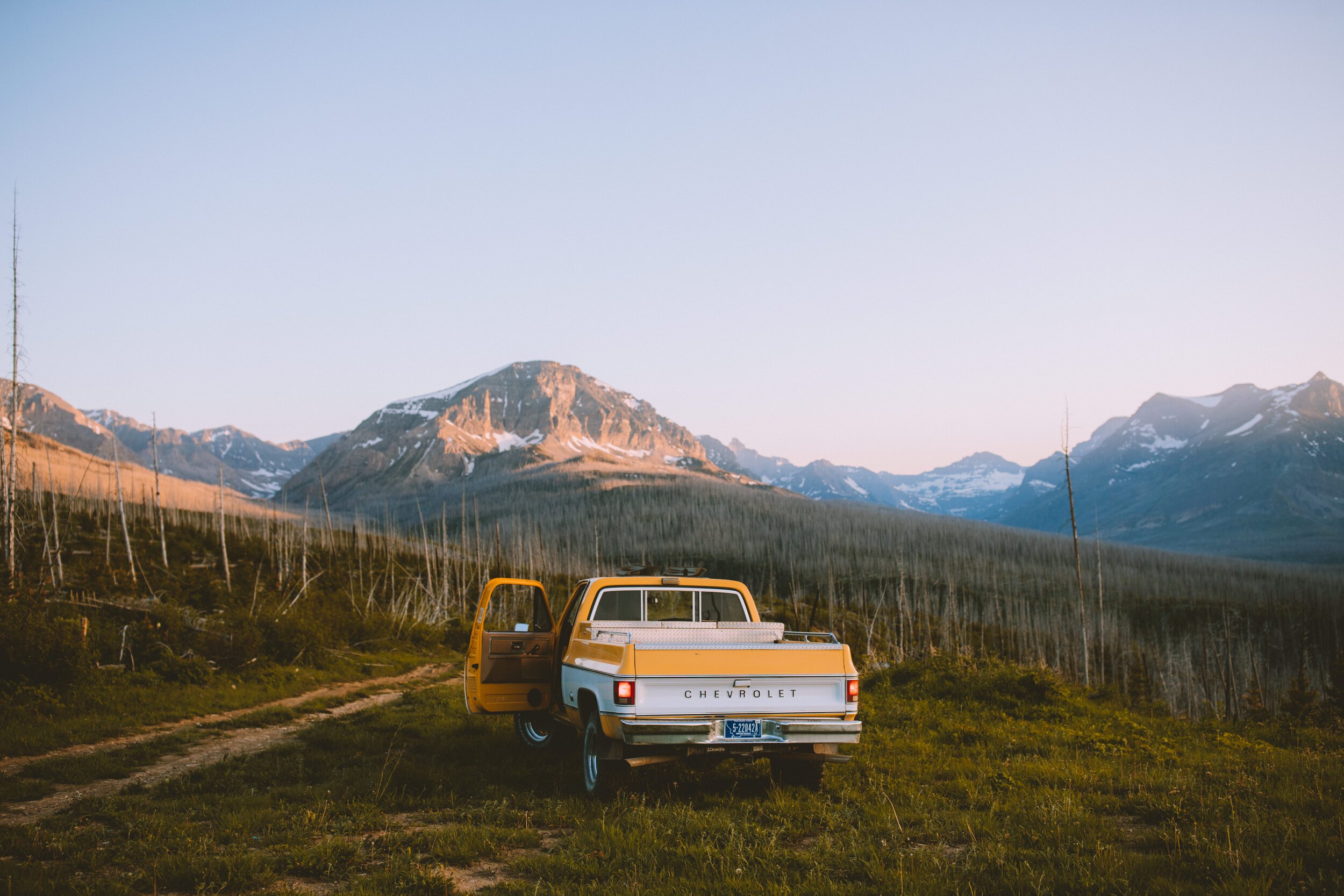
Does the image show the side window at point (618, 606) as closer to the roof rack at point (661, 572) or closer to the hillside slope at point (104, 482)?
the roof rack at point (661, 572)

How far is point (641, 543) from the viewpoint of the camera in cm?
12650

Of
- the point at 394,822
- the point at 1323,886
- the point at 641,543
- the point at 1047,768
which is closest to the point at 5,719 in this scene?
the point at 394,822

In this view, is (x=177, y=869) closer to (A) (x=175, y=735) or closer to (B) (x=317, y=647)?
(A) (x=175, y=735)

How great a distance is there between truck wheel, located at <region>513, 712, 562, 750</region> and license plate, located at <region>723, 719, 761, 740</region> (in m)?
3.65

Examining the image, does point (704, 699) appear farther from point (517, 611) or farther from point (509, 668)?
point (517, 611)

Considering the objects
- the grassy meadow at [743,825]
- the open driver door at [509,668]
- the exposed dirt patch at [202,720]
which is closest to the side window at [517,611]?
the open driver door at [509,668]

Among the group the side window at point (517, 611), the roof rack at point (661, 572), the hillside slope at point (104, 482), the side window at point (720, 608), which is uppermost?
the hillside slope at point (104, 482)

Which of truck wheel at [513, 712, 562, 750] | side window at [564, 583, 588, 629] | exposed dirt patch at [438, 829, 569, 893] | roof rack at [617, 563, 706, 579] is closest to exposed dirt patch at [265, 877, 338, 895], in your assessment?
exposed dirt patch at [438, 829, 569, 893]

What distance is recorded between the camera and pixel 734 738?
6656 mm

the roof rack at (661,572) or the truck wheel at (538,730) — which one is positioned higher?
the roof rack at (661,572)

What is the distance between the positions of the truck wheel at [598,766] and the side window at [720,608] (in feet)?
7.37

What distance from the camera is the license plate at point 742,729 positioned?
666cm

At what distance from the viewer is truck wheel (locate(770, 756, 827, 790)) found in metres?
7.50

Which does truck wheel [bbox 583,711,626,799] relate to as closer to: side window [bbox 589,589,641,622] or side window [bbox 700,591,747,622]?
side window [bbox 589,589,641,622]
